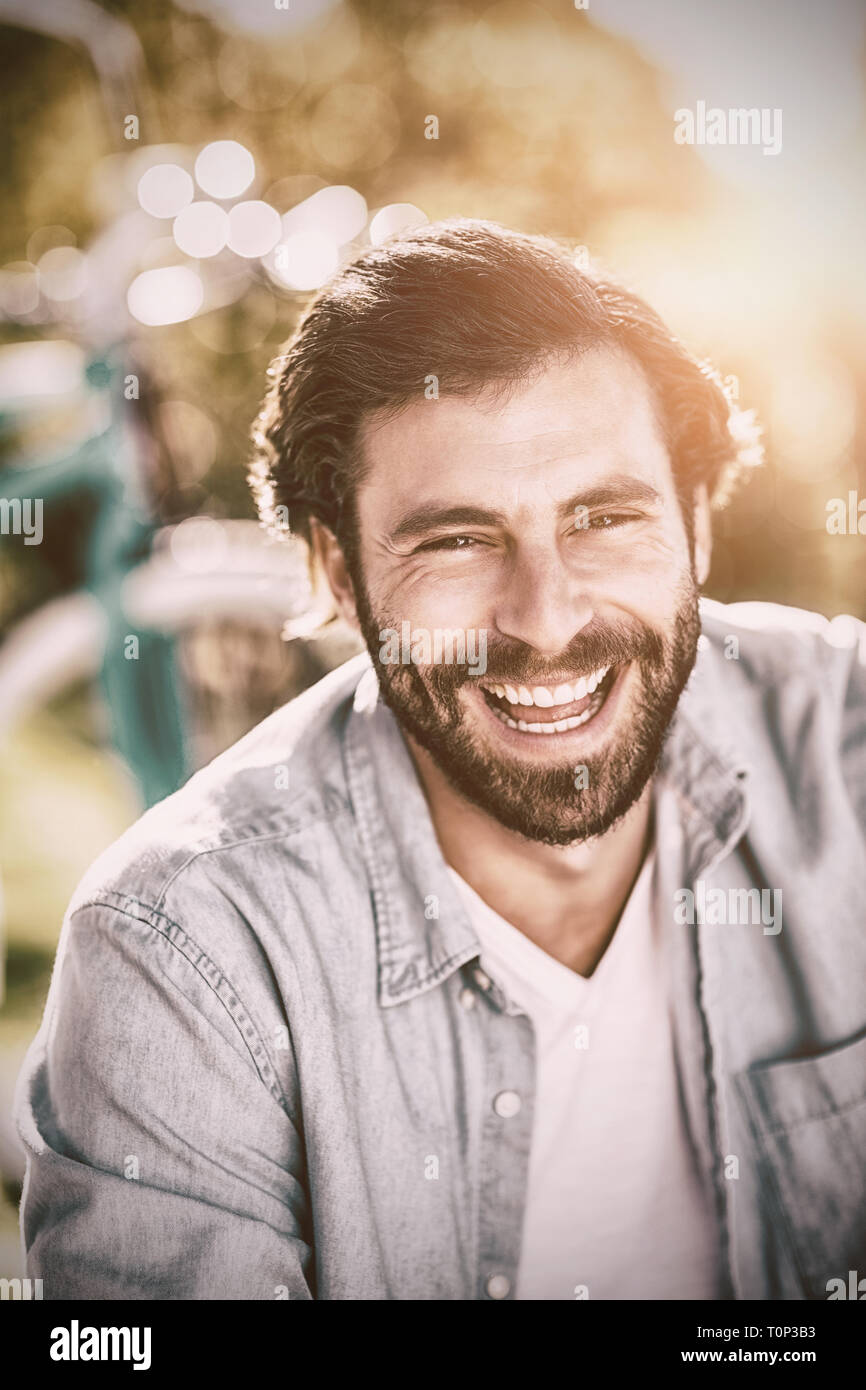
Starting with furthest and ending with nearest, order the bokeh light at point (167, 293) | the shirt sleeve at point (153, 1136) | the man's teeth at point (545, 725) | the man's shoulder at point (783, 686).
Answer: the bokeh light at point (167, 293) → the man's shoulder at point (783, 686) → the man's teeth at point (545, 725) → the shirt sleeve at point (153, 1136)

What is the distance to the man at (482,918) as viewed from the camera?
1.22 metres

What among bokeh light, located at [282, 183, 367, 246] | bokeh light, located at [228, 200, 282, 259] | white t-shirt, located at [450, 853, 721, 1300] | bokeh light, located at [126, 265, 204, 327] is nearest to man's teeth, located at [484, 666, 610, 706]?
white t-shirt, located at [450, 853, 721, 1300]

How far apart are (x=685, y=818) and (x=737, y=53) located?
1136 millimetres

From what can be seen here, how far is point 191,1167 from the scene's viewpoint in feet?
3.87

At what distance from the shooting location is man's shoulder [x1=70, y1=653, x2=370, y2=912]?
4.12ft

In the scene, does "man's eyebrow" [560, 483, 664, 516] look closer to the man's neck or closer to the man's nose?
the man's nose

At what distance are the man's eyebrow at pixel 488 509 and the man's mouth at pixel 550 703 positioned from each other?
0.73 ft

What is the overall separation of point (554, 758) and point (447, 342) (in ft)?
1.91

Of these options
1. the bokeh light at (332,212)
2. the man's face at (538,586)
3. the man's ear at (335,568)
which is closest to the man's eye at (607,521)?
the man's face at (538,586)

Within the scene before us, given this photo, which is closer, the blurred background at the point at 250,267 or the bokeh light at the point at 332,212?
the blurred background at the point at 250,267

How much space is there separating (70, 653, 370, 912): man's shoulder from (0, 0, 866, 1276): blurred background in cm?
36

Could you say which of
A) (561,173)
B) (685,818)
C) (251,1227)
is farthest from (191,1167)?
(561,173)

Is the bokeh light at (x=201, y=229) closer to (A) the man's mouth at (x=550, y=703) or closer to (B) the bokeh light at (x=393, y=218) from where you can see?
(B) the bokeh light at (x=393, y=218)

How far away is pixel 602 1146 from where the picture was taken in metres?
1.37
